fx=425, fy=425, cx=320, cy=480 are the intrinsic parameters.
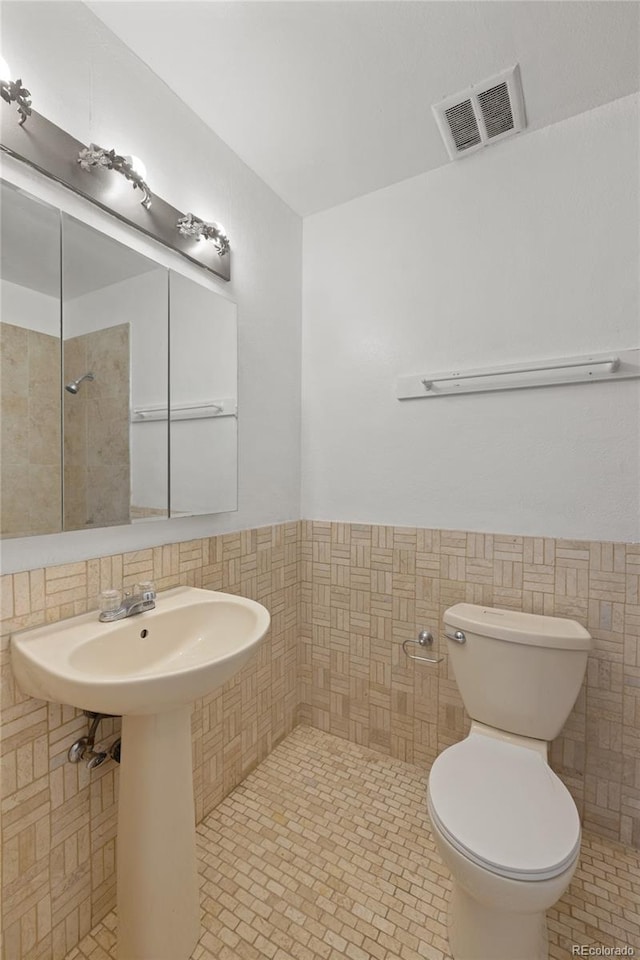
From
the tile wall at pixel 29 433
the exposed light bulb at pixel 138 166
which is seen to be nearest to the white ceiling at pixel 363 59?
the exposed light bulb at pixel 138 166

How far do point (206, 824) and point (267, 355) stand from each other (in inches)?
71.6

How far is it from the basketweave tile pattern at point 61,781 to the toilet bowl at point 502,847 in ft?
2.89

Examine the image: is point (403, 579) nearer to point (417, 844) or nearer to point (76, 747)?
point (417, 844)

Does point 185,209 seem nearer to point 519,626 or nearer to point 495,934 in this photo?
point 519,626

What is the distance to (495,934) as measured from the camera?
103 cm

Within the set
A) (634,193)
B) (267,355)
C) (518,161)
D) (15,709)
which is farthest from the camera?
→ (267,355)

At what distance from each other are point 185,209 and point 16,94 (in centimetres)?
56

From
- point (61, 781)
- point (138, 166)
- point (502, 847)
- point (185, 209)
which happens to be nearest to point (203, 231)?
point (185, 209)

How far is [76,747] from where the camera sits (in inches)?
43.3

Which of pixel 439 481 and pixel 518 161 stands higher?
pixel 518 161

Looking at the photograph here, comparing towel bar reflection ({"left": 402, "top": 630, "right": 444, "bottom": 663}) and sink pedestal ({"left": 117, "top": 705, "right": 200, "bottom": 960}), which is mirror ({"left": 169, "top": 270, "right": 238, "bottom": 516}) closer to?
sink pedestal ({"left": 117, "top": 705, "right": 200, "bottom": 960})

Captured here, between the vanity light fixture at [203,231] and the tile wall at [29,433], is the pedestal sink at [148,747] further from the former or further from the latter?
the vanity light fixture at [203,231]

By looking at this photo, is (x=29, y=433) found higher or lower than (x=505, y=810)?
higher

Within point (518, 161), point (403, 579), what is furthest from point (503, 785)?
point (518, 161)
